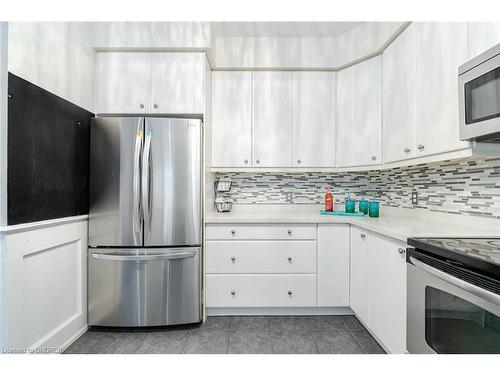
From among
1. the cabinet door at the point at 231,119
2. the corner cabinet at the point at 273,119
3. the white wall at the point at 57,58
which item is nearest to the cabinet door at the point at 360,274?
the corner cabinet at the point at 273,119

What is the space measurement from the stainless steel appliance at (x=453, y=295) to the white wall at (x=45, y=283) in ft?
5.67

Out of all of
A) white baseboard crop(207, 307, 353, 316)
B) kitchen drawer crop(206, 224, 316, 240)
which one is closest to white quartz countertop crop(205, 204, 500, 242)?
kitchen drawer crop(206, 224, 316, 240)

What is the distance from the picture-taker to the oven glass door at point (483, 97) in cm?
107

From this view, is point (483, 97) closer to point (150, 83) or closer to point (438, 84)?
point (438, 84)

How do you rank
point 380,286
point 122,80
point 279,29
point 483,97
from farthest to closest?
point 279,29 < point 122,80 < point 380,286 < point 483,97

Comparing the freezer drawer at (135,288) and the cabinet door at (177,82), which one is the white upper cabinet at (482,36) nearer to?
the cabinet door at (177,82)

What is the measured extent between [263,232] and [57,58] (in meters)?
1.83

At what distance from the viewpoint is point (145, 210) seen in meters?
1.92

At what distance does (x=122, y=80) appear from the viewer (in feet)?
6.97

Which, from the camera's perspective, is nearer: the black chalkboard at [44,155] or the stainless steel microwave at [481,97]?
the stainless steel microwave at [481,97]

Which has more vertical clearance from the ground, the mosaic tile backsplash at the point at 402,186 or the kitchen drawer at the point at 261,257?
the mosaic tile backsplash at the point at 402,186

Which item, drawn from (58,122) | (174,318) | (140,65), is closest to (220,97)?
(140,65)

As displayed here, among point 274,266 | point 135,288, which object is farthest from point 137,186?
point 274,266

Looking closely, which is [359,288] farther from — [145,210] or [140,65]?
[140,65]
